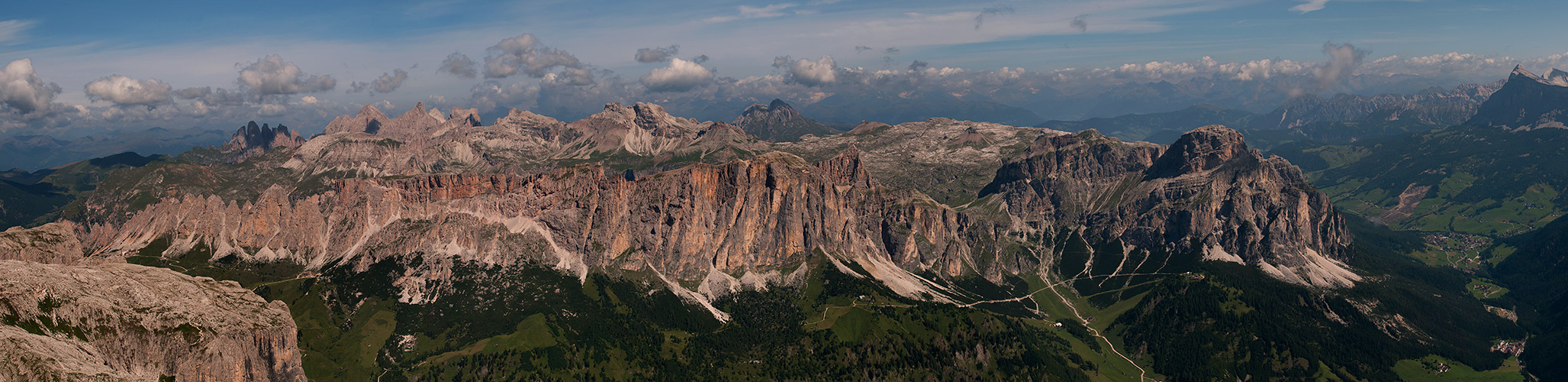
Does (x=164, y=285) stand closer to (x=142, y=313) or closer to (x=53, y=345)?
(x=142, y=313)

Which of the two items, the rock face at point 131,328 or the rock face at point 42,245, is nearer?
the rock face at point 131,328

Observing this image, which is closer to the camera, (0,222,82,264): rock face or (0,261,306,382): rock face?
(0,261,306,382): rock face

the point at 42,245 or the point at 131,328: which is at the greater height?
the point at 42,245

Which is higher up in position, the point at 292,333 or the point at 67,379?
the point at 67,379

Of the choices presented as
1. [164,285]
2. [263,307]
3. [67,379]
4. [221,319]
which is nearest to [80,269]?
[164,285]
